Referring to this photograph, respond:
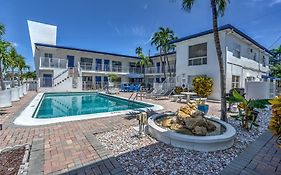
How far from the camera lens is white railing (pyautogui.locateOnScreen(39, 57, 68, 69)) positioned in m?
23.2

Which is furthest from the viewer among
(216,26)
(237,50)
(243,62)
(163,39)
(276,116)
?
(163,39)

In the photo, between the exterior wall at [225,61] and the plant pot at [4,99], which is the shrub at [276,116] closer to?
the exterior wall at [225,61]

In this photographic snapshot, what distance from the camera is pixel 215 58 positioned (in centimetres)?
1492

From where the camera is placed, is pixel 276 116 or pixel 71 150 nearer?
pixel 276 116

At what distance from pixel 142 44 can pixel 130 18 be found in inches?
394

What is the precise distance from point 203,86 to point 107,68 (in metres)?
18.5

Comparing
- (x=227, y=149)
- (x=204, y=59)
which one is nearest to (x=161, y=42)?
(x=204, y=59)

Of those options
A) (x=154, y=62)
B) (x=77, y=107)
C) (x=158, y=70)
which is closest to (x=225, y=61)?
(x=77, y=107)

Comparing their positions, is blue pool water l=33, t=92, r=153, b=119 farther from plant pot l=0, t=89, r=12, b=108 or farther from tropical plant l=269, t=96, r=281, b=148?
tropical plant l=269, t=96, r=281, b=148

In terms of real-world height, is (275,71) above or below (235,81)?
above

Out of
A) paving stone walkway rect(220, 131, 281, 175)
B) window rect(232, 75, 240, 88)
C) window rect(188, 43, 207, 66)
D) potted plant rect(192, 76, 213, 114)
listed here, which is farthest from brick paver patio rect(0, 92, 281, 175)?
window rect(232, 75, 240, 88)

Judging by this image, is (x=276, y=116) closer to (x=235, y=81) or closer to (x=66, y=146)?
(x=66, y=146)

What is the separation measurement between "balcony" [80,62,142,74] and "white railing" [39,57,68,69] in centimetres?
275

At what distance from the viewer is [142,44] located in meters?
33.2
